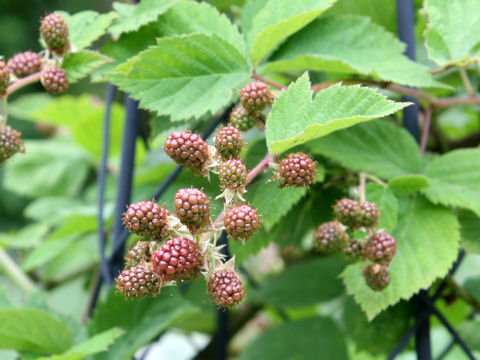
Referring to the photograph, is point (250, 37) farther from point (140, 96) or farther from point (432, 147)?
point (432, 147)

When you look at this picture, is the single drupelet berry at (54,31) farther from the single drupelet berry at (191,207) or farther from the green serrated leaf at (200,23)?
the single drupelet berry at (191,207)

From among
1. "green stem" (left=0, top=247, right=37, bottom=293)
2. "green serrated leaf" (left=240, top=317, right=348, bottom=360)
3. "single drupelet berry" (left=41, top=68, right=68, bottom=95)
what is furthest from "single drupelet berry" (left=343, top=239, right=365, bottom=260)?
"green stem" (left=0, top=247, right=37, bottom=293)

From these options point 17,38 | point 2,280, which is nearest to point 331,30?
point 2,280

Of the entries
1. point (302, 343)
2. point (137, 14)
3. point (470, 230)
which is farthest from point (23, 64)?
point (302, 343)

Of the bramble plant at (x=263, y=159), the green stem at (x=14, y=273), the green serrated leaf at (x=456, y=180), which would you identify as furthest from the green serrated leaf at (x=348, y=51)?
the green stem at (x=14, y=273)

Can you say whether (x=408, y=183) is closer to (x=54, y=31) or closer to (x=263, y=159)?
(x=263, y=159)

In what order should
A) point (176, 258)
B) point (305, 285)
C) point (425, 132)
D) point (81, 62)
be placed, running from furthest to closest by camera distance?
point (305, 285) → point (425, 132) → point (81, 62) → point (176, 258)
